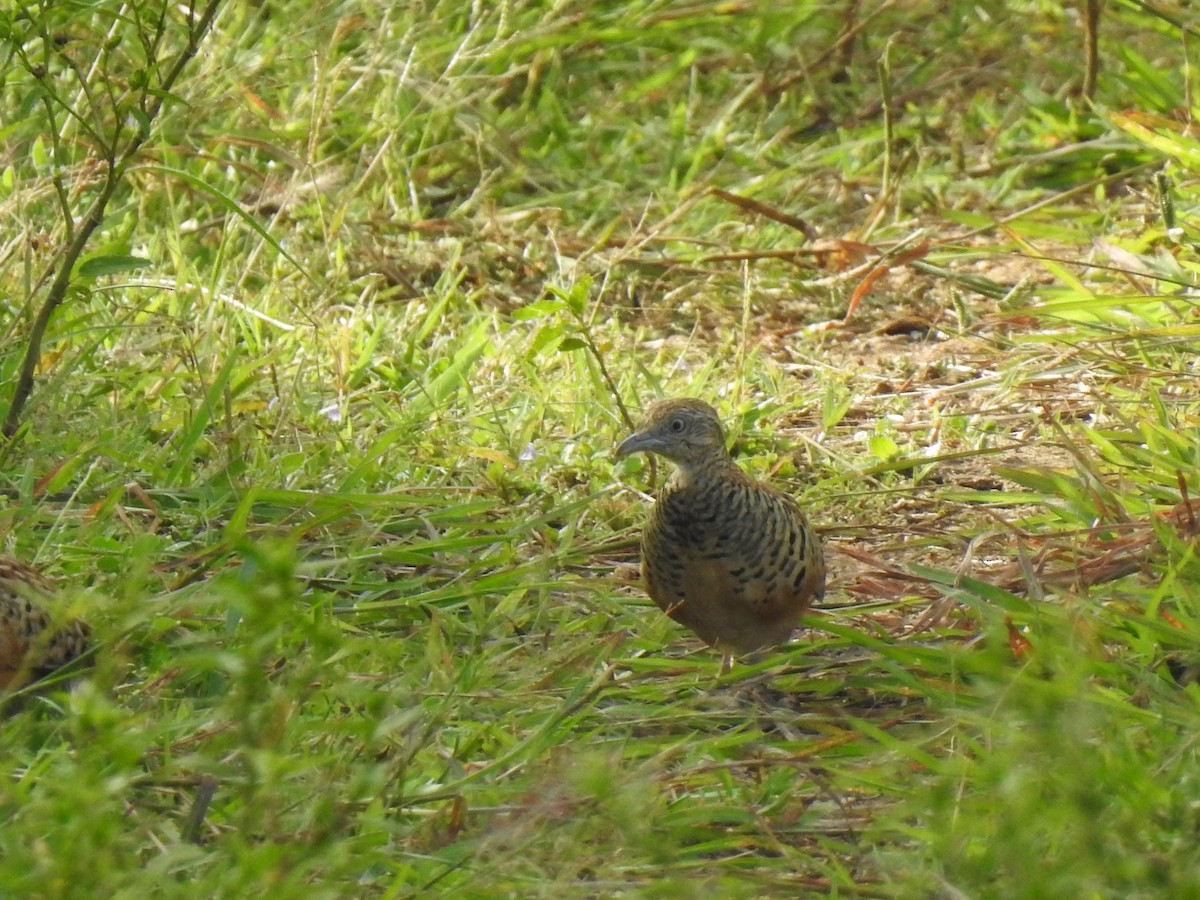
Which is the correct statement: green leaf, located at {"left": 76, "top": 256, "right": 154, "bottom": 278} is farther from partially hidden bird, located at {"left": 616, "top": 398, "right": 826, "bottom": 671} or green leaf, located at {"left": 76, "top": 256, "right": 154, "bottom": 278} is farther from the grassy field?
partially hidden bird, located at {"left": 616, "top": 398, "right": 826, "bottom": 671}

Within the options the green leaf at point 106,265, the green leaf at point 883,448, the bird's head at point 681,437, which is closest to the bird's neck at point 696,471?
the bird's head at point 681,437

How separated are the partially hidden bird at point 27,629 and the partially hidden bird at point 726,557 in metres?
1.31

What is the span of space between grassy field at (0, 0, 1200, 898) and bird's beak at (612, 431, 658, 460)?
5.7 inches

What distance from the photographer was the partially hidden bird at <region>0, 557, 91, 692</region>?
353cm

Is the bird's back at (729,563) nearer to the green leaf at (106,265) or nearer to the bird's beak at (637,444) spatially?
the bird's beak at (637,444)

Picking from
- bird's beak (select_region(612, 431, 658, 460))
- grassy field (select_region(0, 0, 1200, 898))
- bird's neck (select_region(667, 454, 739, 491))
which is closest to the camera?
grassy field (select_region(0, 0, 1200, 898))

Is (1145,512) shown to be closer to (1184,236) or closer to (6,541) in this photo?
(1184,236)

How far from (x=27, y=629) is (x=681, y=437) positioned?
5.19ft

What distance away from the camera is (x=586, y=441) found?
538 centimetres

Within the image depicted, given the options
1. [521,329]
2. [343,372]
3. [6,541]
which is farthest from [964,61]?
[6,541]

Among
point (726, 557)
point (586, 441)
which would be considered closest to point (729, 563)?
point (726, 557)

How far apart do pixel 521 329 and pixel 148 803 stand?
3.42 m

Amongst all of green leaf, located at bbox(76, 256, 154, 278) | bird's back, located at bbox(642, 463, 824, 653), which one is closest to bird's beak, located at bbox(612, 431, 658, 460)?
bird's back, located at bbox(642, 463, 824, 653)

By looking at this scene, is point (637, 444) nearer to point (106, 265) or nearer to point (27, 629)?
point (106, 265)
